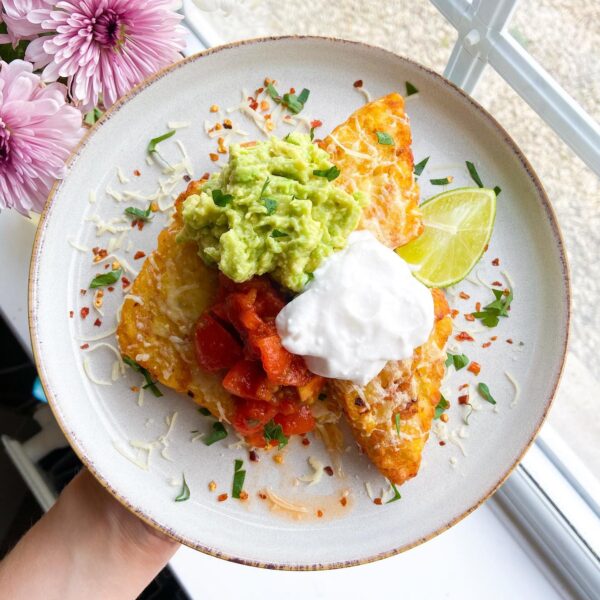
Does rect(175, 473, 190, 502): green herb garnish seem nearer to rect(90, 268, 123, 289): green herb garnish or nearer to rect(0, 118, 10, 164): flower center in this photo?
rect(90, 268, 123, 289): green herb garnish

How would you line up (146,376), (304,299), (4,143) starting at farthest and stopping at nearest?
(146,376) < (304,299) < (4,143)

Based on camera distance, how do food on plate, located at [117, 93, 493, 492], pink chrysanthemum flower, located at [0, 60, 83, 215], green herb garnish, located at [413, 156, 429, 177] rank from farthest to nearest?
1. green herb garnish, located at [413, 156, 429, 177]
2. food on plate, located at [117, 93, 493, 492]
3. pink chrysanthemum flower, located at [0, 60, 83, 215]

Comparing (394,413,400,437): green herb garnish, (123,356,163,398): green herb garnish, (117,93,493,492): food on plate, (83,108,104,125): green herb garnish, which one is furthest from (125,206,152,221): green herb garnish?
Result: (394,413,400,437): green herb garnish

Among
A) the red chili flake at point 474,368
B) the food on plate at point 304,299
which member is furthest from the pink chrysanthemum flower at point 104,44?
the red chili flake at point 474,368

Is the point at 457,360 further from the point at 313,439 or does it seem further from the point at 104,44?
the point at 104,44

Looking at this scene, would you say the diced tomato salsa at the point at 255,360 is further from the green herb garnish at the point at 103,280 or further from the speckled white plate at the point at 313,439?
the green herb garnish at the point at 103,280

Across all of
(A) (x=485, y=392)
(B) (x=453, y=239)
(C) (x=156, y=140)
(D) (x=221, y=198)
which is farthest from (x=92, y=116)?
(A) (x=485, y=392)
